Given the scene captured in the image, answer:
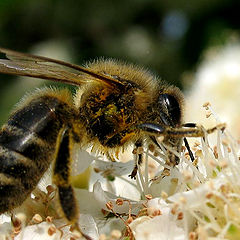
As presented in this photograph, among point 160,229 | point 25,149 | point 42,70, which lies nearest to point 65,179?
point 25,149

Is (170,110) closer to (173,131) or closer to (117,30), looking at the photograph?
(173,131)

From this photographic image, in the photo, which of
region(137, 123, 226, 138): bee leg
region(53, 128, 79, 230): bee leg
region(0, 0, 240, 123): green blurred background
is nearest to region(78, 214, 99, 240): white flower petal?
region(53, 128, 79, 230): bee leg

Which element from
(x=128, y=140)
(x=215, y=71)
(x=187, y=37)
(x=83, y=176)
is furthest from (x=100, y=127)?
(x=187, y=37)

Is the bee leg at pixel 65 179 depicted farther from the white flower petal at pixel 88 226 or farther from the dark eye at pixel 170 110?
the dark eye at pixel 170 110

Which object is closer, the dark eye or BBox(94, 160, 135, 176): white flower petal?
the dark eye

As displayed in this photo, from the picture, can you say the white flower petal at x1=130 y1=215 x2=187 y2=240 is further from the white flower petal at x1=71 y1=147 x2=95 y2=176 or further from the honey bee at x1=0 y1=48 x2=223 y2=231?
the white flower petal at x1=71 y1=147 x2=95 y2=176

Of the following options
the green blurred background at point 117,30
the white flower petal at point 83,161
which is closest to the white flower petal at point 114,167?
the white flower petal at point 83,161
